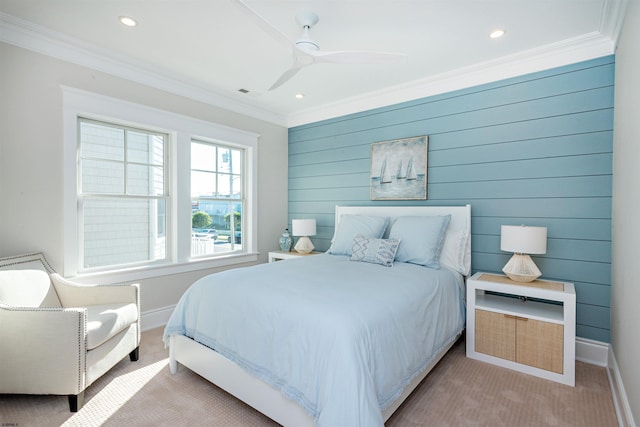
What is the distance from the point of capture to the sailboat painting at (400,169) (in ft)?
11.6

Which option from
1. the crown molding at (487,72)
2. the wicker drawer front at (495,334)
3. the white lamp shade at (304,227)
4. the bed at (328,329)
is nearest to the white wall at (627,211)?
the crown molding at (487,72)

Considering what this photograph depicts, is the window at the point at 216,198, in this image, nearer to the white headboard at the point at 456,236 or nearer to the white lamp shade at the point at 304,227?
the white lamp shade at the point at 304,227

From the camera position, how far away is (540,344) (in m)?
2.37

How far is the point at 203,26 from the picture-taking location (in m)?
2.43

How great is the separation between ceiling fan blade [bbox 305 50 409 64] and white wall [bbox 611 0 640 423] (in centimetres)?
128

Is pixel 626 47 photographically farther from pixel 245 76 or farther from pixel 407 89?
pixel 245 76

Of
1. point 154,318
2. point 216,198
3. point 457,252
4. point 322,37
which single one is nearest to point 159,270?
point 154,318

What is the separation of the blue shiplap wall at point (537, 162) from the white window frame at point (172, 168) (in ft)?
5.82

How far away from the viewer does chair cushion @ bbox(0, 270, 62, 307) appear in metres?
2.11

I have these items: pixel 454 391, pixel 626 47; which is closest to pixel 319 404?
pixel 454 391

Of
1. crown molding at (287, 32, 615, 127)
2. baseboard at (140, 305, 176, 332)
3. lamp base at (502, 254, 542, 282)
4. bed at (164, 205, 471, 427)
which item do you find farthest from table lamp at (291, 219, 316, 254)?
lamp base at (502, 254, 542, 282)

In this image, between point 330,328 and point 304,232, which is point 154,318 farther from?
point 330,328

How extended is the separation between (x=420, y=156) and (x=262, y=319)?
256 centimetres

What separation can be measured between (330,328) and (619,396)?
76.7 inches
